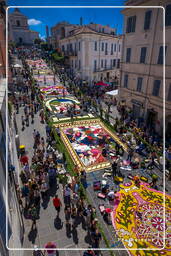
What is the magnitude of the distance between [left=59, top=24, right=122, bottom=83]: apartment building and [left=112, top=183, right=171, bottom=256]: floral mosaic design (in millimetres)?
35636

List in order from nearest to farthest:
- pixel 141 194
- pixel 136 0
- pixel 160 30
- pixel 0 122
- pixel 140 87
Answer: pixel 0 122 → pixel 141 194 → pixel 160 30 → pixel 136 0 → pixel 140 87

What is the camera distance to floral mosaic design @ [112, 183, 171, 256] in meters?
9.22

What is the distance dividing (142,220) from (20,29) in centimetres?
10813

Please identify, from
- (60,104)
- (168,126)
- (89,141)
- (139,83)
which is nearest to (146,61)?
(139,83)

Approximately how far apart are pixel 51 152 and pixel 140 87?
49.9ft

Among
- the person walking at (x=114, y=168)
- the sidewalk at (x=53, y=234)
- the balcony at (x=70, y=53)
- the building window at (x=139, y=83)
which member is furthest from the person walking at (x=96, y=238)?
the balcony at (x=70, y=53)

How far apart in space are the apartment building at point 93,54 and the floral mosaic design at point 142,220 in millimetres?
35636

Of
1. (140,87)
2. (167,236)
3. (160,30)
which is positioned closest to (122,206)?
(167,236)

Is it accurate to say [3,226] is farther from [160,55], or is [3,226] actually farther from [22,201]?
[160,55]

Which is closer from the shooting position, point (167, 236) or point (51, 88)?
point (167, 236)

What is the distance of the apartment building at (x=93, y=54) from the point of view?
39.9 m

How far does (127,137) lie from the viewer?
18875 mm

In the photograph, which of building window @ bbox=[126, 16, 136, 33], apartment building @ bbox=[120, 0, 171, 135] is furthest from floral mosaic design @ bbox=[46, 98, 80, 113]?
building window @ bbox=[126, 16, 136, 33]

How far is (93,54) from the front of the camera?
41.5m
